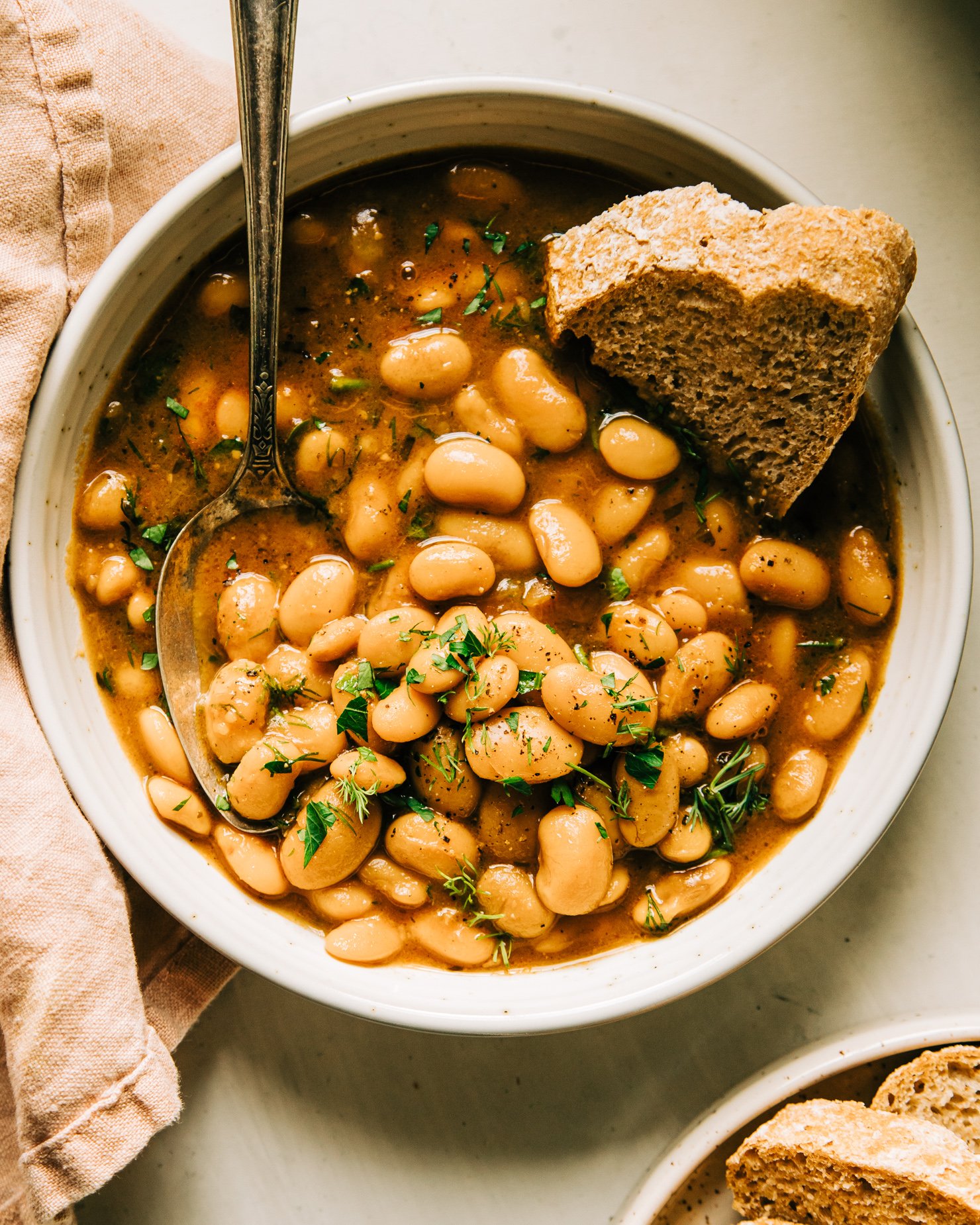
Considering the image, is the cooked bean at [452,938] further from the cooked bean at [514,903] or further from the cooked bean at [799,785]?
the cooked bean at [799,785]

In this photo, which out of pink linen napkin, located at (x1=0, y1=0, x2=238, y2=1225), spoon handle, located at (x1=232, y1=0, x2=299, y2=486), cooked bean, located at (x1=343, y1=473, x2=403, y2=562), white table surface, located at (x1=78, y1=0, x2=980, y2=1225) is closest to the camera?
spoon handle, located at (x1=232, y1=0, x2=299, y2=486)

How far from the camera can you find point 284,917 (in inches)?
74.9

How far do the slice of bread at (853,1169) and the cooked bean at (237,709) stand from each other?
125 centimetres

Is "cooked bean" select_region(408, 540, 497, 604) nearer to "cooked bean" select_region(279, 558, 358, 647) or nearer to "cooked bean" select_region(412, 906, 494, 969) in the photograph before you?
"cooked bean" select_region(279, 558, 358, 647)

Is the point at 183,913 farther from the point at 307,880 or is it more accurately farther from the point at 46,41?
the point at 46,41

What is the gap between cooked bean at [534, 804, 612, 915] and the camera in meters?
1.74

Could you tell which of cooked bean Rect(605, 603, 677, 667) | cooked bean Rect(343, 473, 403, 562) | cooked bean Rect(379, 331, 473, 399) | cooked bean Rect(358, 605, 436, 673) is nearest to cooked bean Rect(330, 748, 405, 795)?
cooked bean Rect(358, 605, 436, 673)

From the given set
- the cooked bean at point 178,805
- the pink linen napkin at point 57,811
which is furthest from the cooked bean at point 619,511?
the pink linen napkin at point 57,811

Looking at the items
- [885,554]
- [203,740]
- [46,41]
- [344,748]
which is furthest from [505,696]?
[46,41]

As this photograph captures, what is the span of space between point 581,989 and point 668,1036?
1.14 ft

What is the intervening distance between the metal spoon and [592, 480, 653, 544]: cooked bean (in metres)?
0.57

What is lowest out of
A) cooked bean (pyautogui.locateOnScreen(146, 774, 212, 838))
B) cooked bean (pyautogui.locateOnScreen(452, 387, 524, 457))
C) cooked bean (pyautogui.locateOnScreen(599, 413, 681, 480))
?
cooked bean (pyautogui.locateOnScreen(146, 774, 212, 838))

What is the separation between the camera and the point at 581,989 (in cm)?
184

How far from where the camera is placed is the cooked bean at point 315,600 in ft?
5.92
